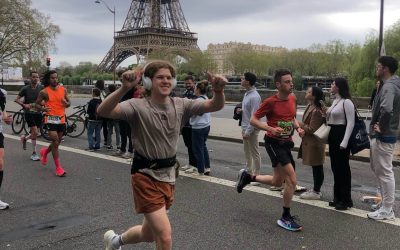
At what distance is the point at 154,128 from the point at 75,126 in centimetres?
1164

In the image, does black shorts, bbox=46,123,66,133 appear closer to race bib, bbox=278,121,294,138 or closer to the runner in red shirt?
the runner in red shirt

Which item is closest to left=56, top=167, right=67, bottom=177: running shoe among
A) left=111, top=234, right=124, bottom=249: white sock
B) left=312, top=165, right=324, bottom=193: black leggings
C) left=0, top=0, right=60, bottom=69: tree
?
left=312, top=165, right=324, bottom=193: black leggings

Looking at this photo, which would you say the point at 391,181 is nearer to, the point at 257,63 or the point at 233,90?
the point at 233,90

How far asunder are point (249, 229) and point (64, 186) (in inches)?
141

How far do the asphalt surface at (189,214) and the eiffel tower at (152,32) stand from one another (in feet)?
216

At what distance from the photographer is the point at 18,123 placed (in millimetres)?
16281

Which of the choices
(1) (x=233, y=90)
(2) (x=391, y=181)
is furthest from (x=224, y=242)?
(1) (x=233, y=90)

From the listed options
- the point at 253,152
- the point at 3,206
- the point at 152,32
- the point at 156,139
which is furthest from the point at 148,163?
the point at 152,32

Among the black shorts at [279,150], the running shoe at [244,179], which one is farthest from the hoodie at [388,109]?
the running shoe at [244,179]

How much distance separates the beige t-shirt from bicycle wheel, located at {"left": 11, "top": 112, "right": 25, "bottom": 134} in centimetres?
1251

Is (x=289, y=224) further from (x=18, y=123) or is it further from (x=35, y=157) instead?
(x=18, y=123)

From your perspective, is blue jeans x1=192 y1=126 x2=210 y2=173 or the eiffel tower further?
the eiffel tower

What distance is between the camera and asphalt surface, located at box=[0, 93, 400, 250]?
4.98 m

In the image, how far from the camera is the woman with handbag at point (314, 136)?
6590 millimetres
